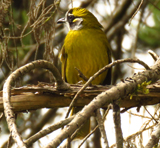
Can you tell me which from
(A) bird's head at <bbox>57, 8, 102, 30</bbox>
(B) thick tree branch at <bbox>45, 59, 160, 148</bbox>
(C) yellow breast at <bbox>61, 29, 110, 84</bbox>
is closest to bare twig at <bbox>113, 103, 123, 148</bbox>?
(B) thick tree branch at <bbox>45, 59, 160, 148</bbox>

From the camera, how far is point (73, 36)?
153 inches

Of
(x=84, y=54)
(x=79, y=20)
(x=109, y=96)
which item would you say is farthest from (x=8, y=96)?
(x=79, y=20)

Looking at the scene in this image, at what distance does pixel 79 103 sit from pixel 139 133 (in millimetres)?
680

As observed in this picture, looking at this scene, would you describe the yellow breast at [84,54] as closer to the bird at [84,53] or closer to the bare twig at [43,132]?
the bird at [84,53]

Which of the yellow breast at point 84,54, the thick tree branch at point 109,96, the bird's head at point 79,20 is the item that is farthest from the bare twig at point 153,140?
the bird's head at point 79,20

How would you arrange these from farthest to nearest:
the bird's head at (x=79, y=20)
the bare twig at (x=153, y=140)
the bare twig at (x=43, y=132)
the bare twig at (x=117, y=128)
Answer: the bird's head at (x=79, y=20)
the bare twig at (x=153, y=140)
the bare twig at (x=117, y=128)
the bare twig at (x=43, y=132)

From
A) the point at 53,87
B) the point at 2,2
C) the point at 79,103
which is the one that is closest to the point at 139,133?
the point at 79,103

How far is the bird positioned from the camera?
373 centimetres

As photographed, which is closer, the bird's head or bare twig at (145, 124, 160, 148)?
bare twig at (145, 124, 160, 148)

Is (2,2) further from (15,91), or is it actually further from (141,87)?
(141,87)

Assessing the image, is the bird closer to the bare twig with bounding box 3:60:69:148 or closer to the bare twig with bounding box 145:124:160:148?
the bare twig with bounding box 3:60:69:148

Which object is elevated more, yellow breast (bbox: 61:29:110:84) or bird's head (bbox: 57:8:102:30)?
bird's head (bbox: 57:8:102:30)

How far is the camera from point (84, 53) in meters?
3.73

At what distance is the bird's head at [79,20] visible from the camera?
4.10 metres
